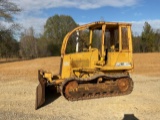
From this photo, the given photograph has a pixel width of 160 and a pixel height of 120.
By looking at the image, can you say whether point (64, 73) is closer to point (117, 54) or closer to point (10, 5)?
point (117, 54)

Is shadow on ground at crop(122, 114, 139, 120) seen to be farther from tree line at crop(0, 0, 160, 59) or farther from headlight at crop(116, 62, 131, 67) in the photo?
tree line at crop(0, 0, 160, 59)

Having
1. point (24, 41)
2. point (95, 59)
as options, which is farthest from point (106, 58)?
point (24, 41)

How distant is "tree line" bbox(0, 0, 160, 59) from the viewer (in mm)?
33753

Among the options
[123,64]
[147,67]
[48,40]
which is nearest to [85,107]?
[123,64]

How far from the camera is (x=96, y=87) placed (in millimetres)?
11320

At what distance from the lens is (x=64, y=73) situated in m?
11.8

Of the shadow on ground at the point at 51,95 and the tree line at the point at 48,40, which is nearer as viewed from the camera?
the shadow on ground at the point at 51,95

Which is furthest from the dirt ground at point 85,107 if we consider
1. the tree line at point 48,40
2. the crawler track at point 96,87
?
the tree line at point 48,40

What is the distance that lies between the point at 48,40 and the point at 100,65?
37637mm

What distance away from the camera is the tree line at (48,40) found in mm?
33753

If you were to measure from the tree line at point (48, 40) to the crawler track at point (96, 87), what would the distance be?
22.2 meters

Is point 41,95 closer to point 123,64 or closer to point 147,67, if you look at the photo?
point 123,64

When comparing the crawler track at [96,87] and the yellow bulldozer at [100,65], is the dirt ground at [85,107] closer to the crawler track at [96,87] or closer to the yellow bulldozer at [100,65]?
the crawler track at [96,87]

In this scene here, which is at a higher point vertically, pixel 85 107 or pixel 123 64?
pixel 123 64
